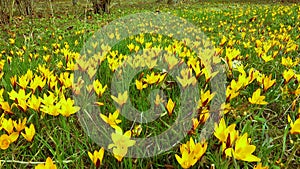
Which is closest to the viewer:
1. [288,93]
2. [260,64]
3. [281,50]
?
[288,93]

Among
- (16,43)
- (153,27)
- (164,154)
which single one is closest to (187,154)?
(164,154)

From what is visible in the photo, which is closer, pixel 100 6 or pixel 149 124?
pixel 149 124

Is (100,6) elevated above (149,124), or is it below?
below

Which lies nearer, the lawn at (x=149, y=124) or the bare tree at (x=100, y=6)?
the lawn at (x=149, y=124)

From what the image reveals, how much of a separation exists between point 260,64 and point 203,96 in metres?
1.53

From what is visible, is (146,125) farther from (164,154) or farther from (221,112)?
(221,112)

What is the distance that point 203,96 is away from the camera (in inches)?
60.7

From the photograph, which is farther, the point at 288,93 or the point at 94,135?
the point at 288,93

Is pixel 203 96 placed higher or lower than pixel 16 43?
higher

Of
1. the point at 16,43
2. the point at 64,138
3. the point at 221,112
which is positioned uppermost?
the point at 221,112

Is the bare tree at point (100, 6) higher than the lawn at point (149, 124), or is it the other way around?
the lawn at point (149, 124)

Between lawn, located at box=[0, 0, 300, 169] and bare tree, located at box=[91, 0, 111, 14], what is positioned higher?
lawn, located at box=[0, 0, 300, 169]

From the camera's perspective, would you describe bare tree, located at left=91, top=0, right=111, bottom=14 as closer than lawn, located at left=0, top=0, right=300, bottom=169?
No

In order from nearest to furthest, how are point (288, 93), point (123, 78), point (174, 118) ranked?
1. point (174, 118)
2. point (288, 93)
3. point (123, 78)
